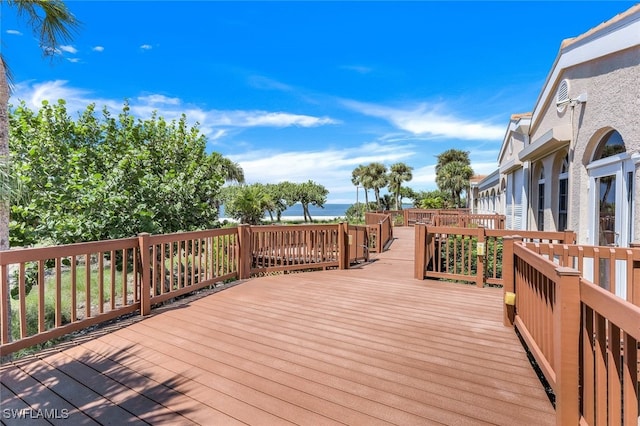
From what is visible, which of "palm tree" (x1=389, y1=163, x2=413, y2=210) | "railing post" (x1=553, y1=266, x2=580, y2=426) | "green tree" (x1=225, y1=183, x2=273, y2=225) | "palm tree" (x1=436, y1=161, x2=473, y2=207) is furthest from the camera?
"palm tree" (x1=389, y1=163, x2=413, y2=210)

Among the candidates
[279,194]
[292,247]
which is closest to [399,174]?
[279,194]

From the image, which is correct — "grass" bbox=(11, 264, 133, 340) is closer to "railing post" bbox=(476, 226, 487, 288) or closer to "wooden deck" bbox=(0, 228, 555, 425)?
"wooden deck" bbox=(0, 228, 555, 425)

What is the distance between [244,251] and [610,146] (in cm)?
601

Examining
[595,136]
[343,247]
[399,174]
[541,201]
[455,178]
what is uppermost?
[399,174]

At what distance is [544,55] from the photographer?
1026 cm

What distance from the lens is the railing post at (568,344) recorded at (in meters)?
1.59

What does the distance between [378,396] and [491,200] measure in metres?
16.5

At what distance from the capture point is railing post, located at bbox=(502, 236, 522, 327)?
3271 mm

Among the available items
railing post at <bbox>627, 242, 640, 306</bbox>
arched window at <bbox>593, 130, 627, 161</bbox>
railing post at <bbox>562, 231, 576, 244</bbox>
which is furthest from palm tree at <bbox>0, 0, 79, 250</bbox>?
arched window at <bbox>593, 130, 627, 161</bbox>

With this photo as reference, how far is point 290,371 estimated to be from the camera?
2.44m

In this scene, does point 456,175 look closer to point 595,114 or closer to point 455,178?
point 455,178

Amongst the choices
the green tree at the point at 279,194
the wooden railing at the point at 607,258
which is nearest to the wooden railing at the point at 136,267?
the wooden railing at the point at 607,258

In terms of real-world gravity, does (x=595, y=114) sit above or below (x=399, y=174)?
below

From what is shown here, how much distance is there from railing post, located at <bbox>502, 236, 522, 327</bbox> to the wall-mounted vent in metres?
4.10
